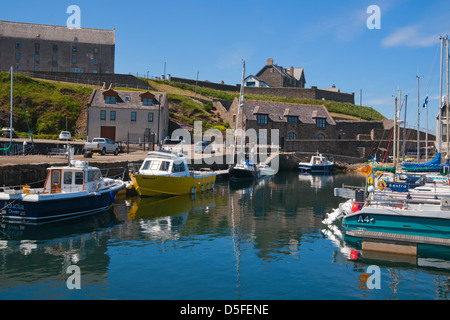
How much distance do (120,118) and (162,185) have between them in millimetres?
26974

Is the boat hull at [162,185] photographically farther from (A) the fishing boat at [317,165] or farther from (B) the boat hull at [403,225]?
(A) the fishing boat at [317,165]

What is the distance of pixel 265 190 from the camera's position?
119 ft

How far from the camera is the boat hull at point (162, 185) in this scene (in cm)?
2808

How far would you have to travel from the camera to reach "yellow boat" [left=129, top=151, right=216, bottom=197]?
28.2 metres

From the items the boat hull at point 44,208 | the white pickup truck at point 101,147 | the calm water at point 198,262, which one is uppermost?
the white pickup truck at point 101,147

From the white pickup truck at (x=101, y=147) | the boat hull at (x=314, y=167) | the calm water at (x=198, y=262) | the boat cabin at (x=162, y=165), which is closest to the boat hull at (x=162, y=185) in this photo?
the boat cabin at (x=162, y=165)

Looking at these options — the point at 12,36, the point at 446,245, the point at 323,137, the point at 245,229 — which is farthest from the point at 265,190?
the point at 12,36

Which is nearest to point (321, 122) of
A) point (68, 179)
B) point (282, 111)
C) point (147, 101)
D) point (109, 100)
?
point (282, 111)

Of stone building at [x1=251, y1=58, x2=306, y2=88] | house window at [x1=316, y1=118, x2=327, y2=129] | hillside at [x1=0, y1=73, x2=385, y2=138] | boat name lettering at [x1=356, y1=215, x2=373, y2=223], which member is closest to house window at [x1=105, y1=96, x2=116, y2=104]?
hillside at [x1=0, y1=73, x2=385, y2=138]

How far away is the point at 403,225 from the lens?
15805 millimetres

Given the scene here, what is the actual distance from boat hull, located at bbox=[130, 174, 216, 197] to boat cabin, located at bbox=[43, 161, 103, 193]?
6.35 metres

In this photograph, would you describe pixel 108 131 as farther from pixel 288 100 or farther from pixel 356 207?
pixel 288 100

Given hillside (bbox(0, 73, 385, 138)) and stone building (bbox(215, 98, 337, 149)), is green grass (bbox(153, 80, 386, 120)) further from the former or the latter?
stone building (bbox(215, 98, 337, 149))
